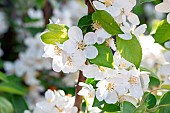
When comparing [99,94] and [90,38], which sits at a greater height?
[90,38]

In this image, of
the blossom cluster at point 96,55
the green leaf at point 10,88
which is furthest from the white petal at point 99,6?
the green leaf at point 10,88

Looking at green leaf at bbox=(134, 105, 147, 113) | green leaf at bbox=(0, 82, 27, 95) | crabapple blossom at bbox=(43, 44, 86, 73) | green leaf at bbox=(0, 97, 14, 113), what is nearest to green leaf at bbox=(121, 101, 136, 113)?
green leaf at bbox=(134, 105, 147, 113)

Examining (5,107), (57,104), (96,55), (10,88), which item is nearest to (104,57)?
(96,55)

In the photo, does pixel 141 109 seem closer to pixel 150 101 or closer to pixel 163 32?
pixel 150 101

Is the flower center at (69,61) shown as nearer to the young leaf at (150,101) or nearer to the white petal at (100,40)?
the white petal at (100,40)

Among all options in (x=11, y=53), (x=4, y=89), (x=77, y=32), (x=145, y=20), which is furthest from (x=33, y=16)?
(x=77, y=32)

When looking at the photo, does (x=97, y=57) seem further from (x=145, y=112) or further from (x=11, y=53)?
(x=11, y=53)
